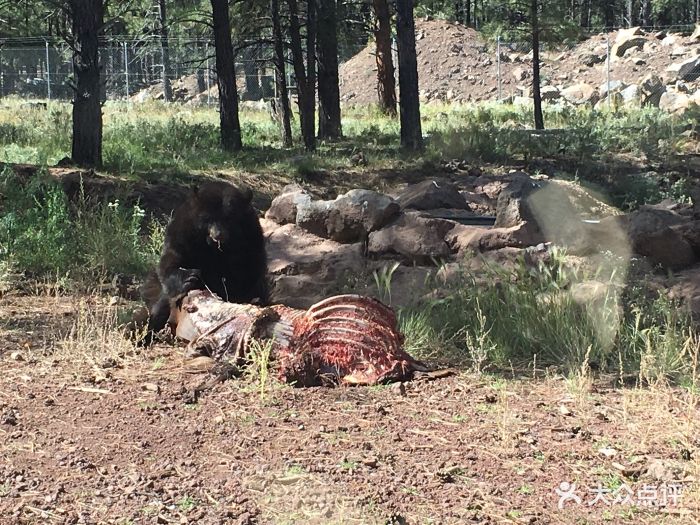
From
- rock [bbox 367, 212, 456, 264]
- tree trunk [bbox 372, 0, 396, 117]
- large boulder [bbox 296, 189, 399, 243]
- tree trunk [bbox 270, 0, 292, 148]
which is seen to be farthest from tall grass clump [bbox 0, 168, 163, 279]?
tree trunk [bbox 372, 0, 396, 117]

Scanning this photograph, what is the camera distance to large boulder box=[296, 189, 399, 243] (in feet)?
28.1

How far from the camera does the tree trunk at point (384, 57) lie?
23.7 meters

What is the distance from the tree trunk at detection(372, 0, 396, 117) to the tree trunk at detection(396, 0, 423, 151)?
7289 millimetres

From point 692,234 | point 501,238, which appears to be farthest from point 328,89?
point 692,234

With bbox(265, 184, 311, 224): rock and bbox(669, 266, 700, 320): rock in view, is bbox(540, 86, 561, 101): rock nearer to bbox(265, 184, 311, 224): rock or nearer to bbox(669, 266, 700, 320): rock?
bbox(265, 184, 311, 224): rock

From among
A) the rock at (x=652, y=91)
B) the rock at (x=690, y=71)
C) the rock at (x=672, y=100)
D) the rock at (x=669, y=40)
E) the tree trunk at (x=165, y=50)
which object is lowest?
the rock at (x=672, y=100)

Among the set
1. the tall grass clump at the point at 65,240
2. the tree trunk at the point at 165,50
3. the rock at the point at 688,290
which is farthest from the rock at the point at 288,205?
the tree trunk at the point at 165,50

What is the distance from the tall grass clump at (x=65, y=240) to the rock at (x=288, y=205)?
1.32 m

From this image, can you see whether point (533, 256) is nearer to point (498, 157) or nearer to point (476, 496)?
point (476, 496)

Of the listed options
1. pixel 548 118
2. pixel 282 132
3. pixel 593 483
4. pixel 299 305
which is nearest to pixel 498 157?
pixel 282 132

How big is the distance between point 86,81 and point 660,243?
801 cm

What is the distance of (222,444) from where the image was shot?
4004 mm

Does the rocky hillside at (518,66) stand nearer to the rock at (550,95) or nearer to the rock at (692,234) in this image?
the rock at (550,95)

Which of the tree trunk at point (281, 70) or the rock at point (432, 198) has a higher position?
the tree trunk at point (281, 70)
